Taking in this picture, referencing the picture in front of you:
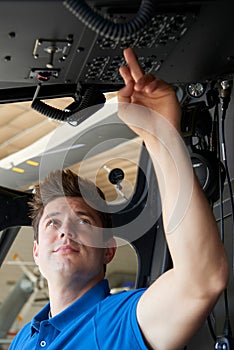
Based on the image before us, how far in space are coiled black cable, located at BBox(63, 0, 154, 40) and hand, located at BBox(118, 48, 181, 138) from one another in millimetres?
150

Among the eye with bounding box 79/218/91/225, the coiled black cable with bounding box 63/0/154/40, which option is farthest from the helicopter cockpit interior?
the eye with bounding box 79/218/91/225

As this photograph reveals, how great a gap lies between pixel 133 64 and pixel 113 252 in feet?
2.80

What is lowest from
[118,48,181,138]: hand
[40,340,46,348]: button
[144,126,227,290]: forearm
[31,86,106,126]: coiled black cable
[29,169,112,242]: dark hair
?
[40,340,46,348]: button

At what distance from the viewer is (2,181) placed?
3.32m

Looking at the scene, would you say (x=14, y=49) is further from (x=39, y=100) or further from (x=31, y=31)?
(x=39, y=100)

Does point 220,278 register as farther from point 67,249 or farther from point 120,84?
point 67,249

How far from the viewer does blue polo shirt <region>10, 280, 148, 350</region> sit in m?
1.32

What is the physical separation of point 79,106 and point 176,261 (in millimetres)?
431

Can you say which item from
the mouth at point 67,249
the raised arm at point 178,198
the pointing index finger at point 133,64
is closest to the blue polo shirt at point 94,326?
the mouth at point 67,249

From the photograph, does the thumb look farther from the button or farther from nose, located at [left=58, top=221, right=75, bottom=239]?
the button

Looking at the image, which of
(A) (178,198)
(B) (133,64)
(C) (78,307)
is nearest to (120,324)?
(C) (78,307)

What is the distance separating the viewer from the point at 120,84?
48.4 inches

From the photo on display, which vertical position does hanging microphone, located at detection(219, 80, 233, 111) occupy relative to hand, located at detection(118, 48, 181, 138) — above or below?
below

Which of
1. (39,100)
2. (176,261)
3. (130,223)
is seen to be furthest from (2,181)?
(176,261)
